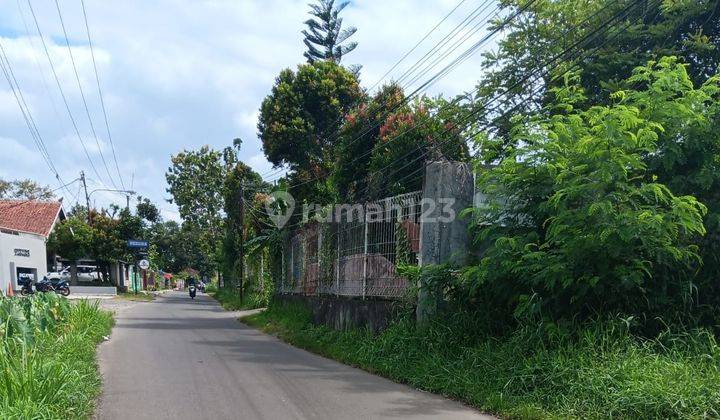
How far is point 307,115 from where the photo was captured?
24.0 meters

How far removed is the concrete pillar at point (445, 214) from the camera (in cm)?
932

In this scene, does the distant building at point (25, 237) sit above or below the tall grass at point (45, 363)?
above

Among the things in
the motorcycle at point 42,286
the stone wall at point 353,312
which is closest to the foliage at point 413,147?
the stone wall at point 353,312

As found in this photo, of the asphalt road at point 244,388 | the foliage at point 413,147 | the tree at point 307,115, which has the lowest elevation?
the asphalt road at point 244,388

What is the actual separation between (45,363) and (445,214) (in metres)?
5.63

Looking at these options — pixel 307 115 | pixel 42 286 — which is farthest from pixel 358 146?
pixel 42 286

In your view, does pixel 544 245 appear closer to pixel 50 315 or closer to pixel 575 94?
pixel 575 94

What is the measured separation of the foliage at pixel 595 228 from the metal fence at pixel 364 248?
2.78 m

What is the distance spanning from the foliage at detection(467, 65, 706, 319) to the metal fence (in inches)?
109

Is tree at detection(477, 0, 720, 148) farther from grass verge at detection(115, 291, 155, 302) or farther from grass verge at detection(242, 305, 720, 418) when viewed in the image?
grass verge at detection(115, 291, 155, 302)

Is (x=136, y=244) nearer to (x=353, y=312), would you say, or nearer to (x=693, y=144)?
(x=353, y=312)

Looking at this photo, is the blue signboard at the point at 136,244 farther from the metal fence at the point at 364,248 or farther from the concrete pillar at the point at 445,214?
the concrete pillar at the point at 445,214

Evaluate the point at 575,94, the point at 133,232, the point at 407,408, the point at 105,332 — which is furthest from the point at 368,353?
the point at 133,232

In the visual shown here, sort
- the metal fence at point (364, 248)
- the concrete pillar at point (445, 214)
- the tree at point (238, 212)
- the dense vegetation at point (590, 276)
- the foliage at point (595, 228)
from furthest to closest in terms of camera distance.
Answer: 1. the tree at point (238, 212)
2. the metal fence at point (364, 248)
3. the concrete pillar at point (445, 214)
4. the foliage at point (595, 228)
5. the dense vegetation at point (590, 276)
